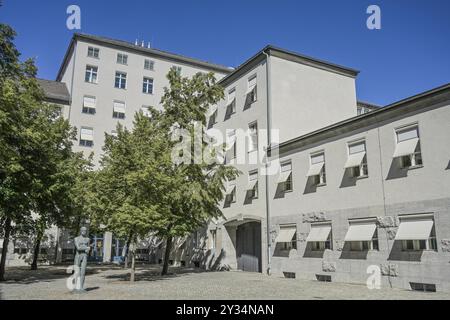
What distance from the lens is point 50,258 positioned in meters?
38.2

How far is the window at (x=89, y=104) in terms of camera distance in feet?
144

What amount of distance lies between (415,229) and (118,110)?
36.8 m

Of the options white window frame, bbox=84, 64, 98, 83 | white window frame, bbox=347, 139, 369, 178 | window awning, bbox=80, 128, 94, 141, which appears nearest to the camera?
white window frame, bbox=347, 139, 369, 178

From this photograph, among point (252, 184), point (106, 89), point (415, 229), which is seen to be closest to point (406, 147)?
point (415, 229)

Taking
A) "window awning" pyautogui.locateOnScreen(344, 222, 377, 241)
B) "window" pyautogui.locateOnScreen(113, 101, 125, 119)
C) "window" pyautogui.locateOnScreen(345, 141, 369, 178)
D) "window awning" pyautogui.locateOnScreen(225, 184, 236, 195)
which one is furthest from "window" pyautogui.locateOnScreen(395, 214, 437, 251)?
"window" pyautogui.locateOnScreen(113, 101, 125, 119)

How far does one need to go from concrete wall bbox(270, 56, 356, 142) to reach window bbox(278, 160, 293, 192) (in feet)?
7.21

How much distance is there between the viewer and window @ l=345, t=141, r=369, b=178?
18391 mm

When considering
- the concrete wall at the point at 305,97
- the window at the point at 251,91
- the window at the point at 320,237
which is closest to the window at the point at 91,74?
the window at the point at 251,91

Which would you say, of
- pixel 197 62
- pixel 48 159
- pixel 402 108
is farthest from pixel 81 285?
pixel 197 62

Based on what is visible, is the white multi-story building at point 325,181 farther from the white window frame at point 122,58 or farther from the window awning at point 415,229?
the white window frame at point 122,58

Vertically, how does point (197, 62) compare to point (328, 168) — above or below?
above

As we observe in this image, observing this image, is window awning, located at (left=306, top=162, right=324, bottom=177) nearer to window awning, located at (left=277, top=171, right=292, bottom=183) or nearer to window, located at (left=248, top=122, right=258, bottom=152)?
→ window awning, located at (left=277, top=171, right=292, bottom=183)

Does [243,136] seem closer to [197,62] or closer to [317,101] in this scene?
[317,101]

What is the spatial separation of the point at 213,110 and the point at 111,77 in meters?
18.7
